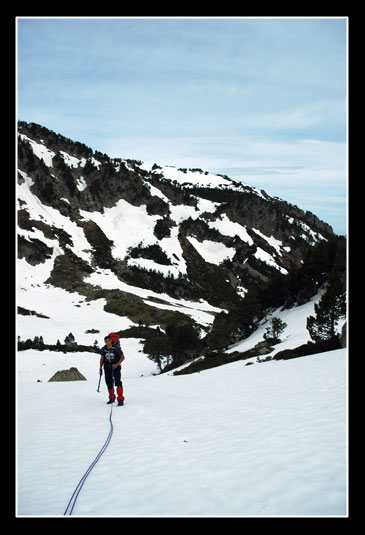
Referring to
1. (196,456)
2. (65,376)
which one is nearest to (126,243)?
(65,376)

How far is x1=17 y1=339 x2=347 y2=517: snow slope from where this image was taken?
483cm

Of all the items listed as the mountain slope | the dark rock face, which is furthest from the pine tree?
the mountain slope

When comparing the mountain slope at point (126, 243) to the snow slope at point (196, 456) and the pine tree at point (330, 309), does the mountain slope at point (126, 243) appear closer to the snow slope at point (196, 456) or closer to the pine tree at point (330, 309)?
the pine tree at point (330, 309)

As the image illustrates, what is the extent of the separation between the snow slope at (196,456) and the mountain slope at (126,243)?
224 feet

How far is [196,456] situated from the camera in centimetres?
673

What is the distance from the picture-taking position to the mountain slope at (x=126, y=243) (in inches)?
4134

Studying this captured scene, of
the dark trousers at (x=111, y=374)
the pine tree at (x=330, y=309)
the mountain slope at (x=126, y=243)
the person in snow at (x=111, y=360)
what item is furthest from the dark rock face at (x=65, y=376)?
the mountain slope at (x=126, y=243)

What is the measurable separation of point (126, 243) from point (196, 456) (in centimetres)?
13749

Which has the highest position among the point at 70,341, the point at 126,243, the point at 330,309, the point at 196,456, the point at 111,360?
the point at 126,243

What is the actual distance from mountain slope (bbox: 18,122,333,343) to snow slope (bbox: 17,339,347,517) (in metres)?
68.2

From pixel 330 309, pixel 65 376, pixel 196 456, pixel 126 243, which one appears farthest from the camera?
pixel 126 243

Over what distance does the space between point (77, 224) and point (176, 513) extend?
462ft

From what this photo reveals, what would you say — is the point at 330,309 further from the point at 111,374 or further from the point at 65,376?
the point at 111,374
